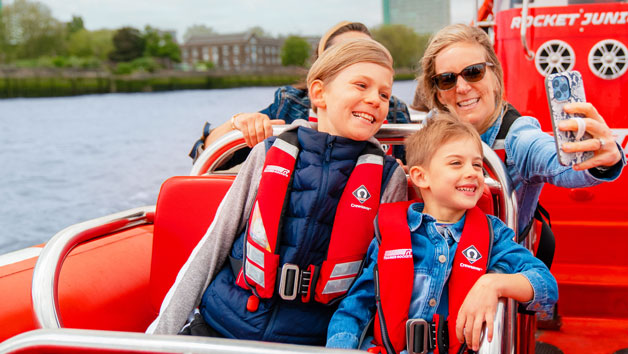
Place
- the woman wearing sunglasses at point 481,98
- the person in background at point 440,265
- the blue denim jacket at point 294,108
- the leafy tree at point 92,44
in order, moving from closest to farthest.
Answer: the person in background at point 440,265 → the woman wearing sunglasses at point 481,98 → the blue denim jacket at point 294,108 → the leafy tree at point 92,44

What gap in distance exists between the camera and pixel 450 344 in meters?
1.25

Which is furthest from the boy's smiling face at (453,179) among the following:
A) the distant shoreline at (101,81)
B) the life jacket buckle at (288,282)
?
the distant shoreline at (101,81)

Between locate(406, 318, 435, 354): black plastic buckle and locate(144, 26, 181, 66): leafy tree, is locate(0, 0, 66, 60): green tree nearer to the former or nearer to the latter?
locate(144, 26, 181, 66): leafy tree

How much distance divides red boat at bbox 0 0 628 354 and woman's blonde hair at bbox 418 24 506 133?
0.22 meters

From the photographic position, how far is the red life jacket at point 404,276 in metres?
1.27

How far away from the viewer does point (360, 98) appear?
1.47 metres

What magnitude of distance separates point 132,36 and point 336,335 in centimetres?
3490

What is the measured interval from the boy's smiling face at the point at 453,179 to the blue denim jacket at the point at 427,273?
4 cm

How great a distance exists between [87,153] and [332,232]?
1767cm

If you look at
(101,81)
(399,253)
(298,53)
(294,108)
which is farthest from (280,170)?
(101,81)

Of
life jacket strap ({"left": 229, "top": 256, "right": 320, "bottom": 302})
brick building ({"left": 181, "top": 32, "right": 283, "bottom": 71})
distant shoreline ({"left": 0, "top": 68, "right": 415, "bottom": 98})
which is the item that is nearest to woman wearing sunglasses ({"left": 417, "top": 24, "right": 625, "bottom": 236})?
life jacket strap ({"left": 229, "top": 256, "right": 320, "bottom": 302})

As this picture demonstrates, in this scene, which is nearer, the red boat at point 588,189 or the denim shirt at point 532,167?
the denim shirt at point 532,167

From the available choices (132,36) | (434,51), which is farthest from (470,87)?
(132,36)

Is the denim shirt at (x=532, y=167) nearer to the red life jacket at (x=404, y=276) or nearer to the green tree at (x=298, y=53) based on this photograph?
the red life jacket at (x=404, y=276)
